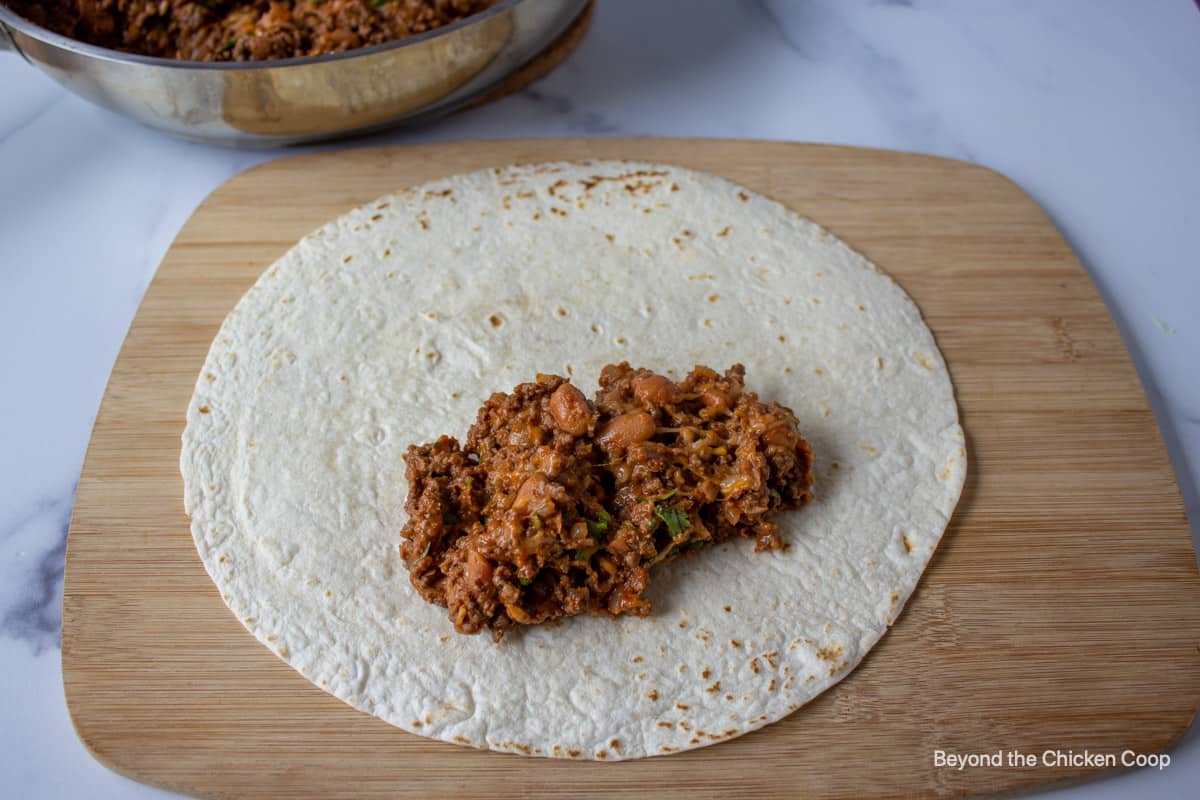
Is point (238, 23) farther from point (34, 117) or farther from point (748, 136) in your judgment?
point (748, 136)

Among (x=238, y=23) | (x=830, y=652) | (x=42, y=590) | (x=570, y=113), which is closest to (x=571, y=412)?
(x=830, y=652)

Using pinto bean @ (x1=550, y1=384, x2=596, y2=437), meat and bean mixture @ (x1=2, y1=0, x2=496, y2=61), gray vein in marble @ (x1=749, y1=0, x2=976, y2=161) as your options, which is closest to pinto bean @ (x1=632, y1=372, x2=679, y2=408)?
pinto bean @ (x1=550, y1=384, x2=596, y2=437)

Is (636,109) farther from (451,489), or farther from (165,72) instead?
(451,489)

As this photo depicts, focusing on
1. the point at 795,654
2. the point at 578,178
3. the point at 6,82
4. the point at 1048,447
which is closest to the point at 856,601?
the point at 795,654

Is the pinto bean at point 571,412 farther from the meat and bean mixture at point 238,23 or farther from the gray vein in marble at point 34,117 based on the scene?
the gray vein in marble at point 34,117

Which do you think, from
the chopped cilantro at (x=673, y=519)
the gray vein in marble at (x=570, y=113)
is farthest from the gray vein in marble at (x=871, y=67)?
the chopped cilantro at (x=673, y=519)
